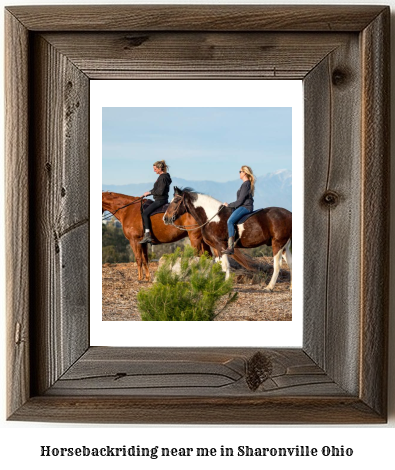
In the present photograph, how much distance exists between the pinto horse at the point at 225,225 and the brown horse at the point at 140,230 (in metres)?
0.01

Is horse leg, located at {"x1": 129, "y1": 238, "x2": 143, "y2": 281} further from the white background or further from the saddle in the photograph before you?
the white background

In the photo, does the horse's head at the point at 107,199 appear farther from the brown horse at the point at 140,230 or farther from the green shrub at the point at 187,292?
the green shrub at the point at 187,292

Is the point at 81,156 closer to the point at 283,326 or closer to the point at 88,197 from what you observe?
the point at 88,197

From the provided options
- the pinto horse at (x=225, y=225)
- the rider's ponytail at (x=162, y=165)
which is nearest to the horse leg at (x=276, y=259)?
the pinto horse at (x=225, y=225)

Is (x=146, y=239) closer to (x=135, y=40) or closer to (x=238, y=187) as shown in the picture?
(x=238, y=187)

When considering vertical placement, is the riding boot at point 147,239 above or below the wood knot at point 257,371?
above

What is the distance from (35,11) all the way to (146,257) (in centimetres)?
41

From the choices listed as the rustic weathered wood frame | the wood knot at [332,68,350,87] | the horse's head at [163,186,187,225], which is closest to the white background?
the rustic weathered wood frame

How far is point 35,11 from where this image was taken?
833mm

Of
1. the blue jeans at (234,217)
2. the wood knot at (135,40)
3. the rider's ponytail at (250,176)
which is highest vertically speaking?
the wood knot at (135,40)

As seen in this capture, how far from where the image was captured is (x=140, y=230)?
865 millimetres

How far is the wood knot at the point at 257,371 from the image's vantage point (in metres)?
0.84
